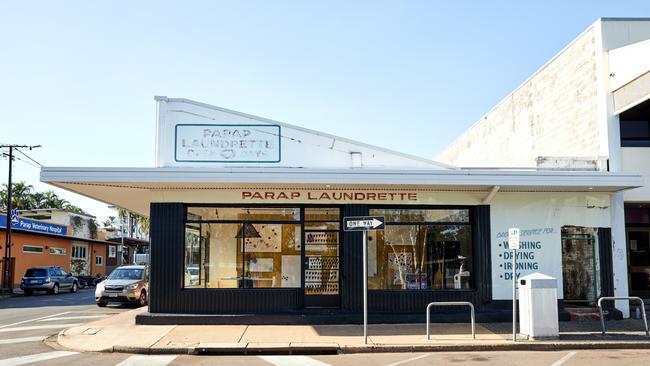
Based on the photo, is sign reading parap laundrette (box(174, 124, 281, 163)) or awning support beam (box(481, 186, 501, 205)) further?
sign reading parap laundrette (box(174, 124, 281, 163))

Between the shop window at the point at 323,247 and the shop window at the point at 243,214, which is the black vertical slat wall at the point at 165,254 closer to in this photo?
the shop window at the point at 243,214

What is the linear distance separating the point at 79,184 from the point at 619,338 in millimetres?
12761

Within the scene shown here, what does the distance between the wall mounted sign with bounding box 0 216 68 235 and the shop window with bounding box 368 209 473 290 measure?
103ft

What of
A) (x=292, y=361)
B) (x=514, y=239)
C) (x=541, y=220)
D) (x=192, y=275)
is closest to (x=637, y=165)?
(x=541, y=220)

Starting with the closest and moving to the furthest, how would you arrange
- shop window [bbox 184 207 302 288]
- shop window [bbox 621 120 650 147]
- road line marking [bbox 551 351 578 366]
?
road line marking [bbox 551 351 578 366] < shop window [bbox 184 207 302 288] < shop window [bbox 621 120 650 147]

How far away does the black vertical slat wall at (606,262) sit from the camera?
51.5 ft

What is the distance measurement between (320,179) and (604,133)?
802cm

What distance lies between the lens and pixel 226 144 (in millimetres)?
15453

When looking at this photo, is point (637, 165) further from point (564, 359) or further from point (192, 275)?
A: point (192, 275)

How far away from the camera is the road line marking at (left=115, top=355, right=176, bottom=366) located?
10.2m

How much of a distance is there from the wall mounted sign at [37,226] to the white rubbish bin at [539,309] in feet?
117

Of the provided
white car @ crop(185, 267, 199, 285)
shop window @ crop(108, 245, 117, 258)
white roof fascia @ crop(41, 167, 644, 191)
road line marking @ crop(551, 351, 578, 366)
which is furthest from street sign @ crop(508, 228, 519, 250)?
shop window @ crop(108, 245, 117, 258)

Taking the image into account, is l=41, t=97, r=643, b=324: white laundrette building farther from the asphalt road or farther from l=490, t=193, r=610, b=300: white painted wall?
the asphalt road

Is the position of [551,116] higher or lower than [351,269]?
higher
